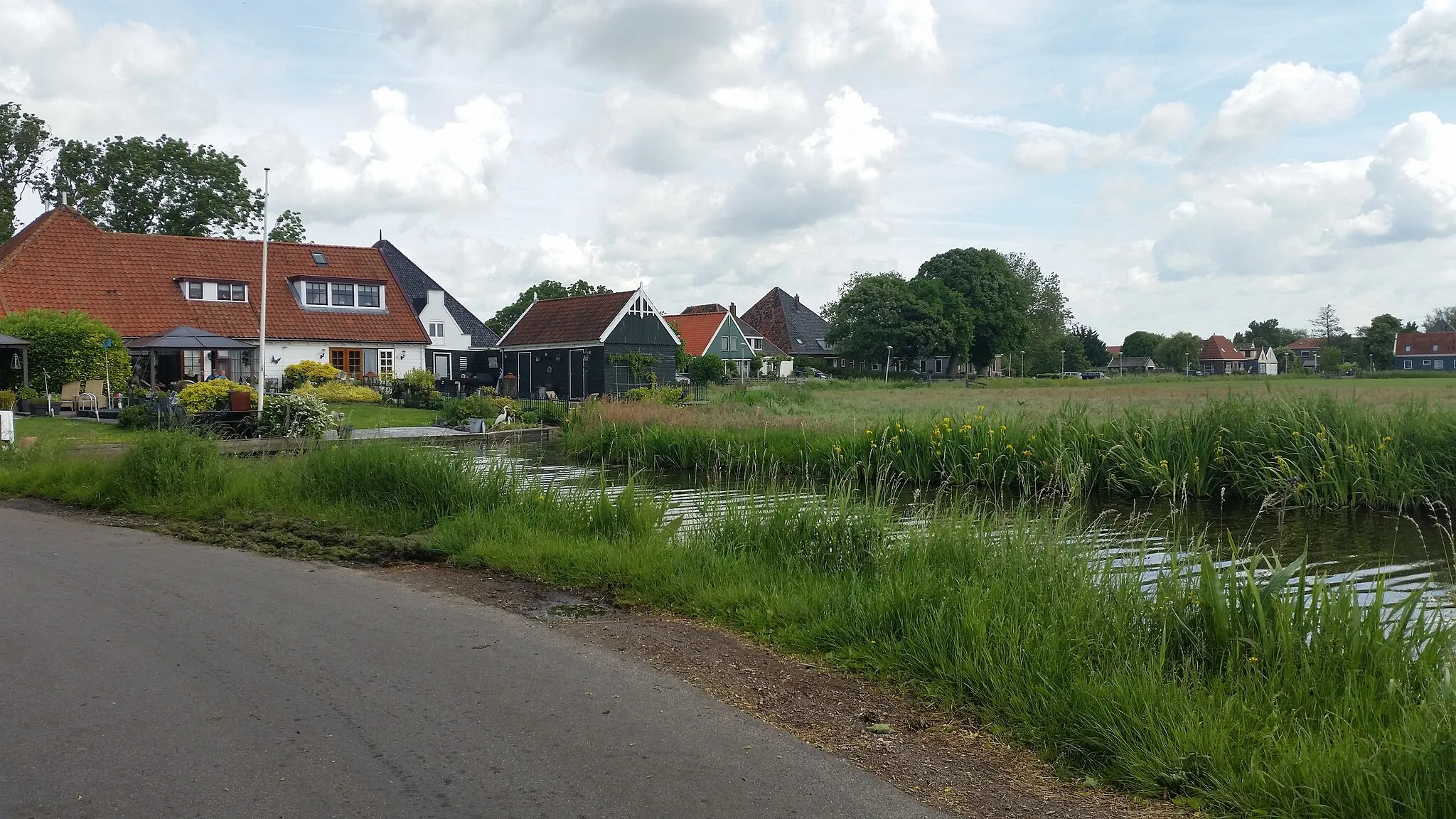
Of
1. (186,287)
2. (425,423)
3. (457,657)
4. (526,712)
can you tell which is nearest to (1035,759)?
(526,712)

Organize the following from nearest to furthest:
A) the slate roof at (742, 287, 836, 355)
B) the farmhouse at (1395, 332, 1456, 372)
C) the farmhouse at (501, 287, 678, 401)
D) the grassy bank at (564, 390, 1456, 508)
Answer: the grassy bank at (564, 390, 1456, 508) < the farmhouse at (501, 287, 678, 401) < the slate roof at (742, 287, 836, 355) < the farmhouse at (1395, 332, 1456, 372)

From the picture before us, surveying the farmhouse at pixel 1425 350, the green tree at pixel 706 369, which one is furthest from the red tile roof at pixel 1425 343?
the green tree at pixel 706 369

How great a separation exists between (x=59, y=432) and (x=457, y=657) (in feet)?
66.1

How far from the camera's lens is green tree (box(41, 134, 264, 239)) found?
54062 mm

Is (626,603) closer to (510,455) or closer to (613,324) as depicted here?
(510,455)

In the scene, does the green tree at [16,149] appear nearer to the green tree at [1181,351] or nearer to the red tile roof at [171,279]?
the red tile roof at [171,279]

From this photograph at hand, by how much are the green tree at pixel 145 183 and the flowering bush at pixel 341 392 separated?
21.2 meters

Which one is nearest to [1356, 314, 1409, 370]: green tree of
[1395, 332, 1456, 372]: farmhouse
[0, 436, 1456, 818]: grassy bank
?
[1395, 332, 1456, 372]: farmhouse

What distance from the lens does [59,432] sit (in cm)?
2236

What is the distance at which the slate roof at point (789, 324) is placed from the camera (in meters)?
92.2

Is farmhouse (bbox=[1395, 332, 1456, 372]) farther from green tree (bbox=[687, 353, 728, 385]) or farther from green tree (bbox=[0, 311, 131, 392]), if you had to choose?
green tree (bbox=[0, 311, 131, 392])

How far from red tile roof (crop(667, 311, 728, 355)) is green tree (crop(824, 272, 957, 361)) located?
366 inches

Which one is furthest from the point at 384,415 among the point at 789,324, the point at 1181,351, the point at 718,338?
the point at 1181,351

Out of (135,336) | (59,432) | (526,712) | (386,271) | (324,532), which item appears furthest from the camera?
(386,271)
